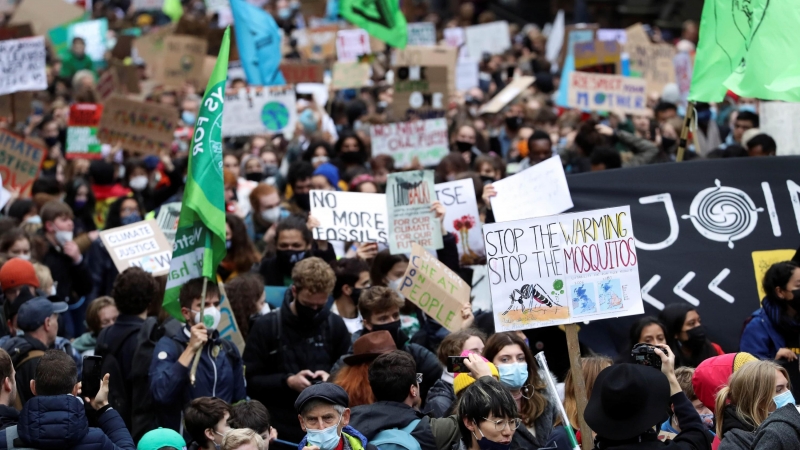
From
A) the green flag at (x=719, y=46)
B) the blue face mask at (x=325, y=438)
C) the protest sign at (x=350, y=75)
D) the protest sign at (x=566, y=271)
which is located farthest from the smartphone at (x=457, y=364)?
the protest sign at (x=350, y=75)

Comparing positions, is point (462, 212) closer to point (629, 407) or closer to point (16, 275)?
point (16, 275)

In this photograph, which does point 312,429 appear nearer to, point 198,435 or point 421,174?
point 198,435

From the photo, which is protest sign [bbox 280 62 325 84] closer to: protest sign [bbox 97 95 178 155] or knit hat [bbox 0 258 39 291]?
protest sign [bbox 97 95 178 155]

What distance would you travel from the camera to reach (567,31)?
16422 millimetres

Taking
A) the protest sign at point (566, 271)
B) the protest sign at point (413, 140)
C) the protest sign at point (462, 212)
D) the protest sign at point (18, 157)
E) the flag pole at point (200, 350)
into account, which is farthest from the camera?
the protest sign at point (413, 140)

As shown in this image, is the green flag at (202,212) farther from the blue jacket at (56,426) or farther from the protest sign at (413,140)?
the protest sign at (413,140)

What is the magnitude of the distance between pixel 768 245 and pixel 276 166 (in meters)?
6.19

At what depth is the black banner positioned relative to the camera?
301 inches

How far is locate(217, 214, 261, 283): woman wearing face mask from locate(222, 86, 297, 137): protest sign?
191 inches

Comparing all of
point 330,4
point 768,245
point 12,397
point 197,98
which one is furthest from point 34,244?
point 330,4

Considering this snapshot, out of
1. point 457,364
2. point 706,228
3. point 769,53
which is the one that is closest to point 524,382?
point 457,364

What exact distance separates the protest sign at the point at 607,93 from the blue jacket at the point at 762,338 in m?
6.30

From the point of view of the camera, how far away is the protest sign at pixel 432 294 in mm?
7184

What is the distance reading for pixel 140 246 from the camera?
8750mm
